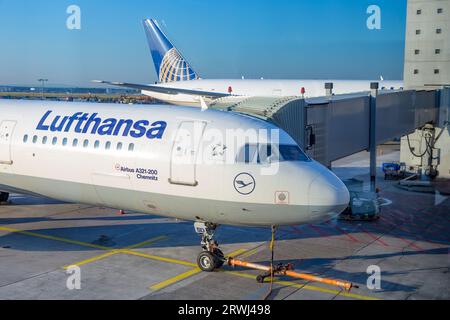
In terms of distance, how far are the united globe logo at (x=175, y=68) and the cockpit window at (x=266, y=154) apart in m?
57.6

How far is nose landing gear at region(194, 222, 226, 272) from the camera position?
1634 centimetres

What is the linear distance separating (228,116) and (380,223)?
1116 centimetres

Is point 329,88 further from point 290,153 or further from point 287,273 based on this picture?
point 287,273

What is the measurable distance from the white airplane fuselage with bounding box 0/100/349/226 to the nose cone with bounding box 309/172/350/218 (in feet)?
0.09

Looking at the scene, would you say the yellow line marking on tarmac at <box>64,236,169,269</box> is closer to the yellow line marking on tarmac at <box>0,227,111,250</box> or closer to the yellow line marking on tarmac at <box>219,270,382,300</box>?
the yellow line marking on tarmac at <box>0,227,111,250</box>

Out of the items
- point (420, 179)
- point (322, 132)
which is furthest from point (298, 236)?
point (420, 179)

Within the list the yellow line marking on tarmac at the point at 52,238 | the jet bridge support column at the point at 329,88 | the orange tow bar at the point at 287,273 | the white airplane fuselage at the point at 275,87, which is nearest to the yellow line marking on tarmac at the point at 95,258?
the yellow line marking on tarmac at the point at 52,238

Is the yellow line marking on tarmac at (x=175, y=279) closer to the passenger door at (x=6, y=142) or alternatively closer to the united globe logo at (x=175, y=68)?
the passenger door at (x=6, y=142)

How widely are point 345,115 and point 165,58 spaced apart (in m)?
53.1

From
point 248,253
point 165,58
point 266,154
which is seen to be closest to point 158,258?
point 248,253

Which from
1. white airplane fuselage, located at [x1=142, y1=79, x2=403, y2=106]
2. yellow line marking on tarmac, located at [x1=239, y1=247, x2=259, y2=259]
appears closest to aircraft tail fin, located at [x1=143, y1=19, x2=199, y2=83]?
white airplane fuselage, located at [x1=142, y1=79, x2=403, y2=106]

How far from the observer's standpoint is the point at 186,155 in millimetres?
15531
